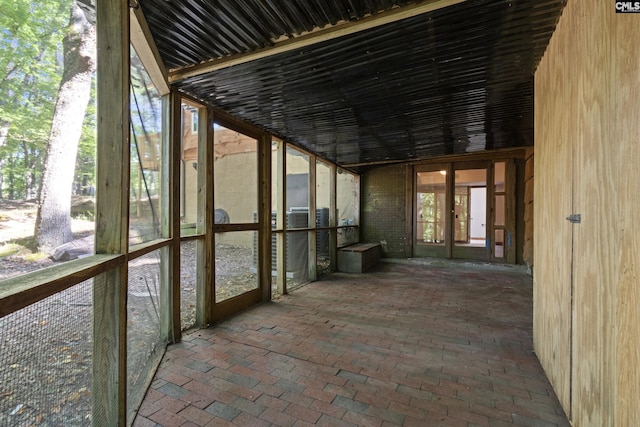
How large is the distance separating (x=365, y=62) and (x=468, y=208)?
6063mm

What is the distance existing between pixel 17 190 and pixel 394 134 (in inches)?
166

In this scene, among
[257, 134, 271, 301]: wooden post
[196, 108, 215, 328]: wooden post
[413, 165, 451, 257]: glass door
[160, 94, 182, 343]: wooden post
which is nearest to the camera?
[160, 94, 182, 343]: wooden post

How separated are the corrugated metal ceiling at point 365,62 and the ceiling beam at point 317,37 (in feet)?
0.10

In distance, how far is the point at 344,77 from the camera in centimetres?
252

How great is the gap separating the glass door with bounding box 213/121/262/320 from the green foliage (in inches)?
85.4

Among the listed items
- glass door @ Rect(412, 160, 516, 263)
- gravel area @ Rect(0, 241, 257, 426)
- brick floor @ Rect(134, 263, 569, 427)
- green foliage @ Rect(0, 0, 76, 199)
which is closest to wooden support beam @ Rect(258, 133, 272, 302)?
brick floor @ Rect(134, 263, 569, 427)

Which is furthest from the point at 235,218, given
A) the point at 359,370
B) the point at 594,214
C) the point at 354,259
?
the point at 594,214

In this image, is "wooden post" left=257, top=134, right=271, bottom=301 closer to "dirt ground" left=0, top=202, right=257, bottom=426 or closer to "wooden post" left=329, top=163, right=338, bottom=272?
"wooden post" left=329, top=163, right=338, bottom=272

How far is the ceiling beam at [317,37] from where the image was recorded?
5.51 ft

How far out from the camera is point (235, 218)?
364 centimetres

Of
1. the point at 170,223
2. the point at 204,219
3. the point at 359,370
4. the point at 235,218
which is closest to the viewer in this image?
the point at 359,370

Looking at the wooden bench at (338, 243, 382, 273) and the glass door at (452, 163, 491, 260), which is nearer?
the wooden bench at (338, 243, 382, 273)

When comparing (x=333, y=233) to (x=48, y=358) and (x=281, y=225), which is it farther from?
(x=48, y=358)

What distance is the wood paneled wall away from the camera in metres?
1.07
